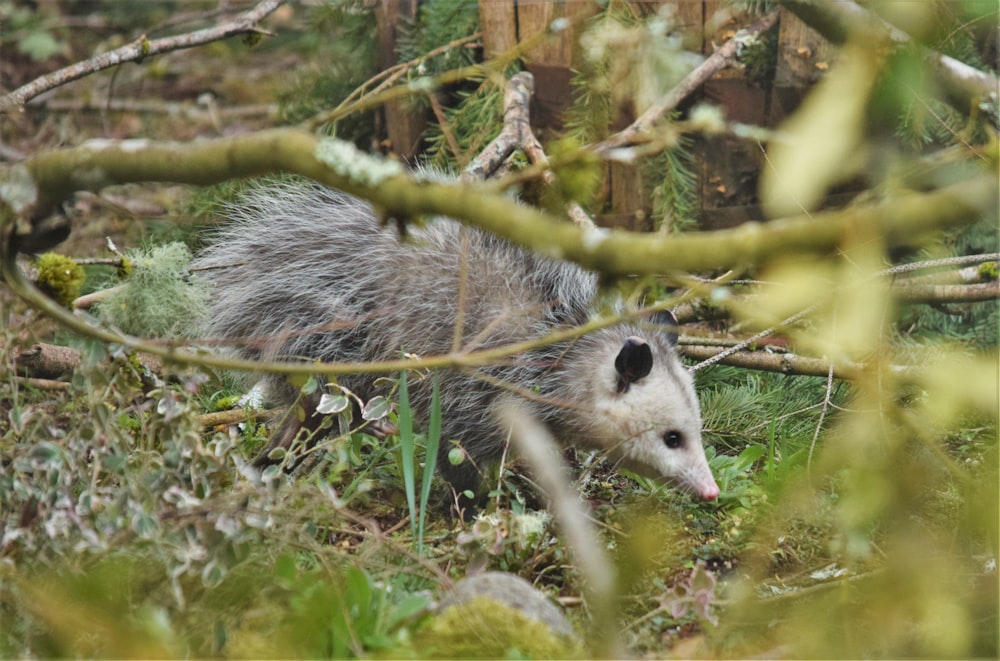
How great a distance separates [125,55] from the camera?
273 cm

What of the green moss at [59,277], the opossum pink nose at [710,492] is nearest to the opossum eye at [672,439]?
the opossum pink nose at [710,492]

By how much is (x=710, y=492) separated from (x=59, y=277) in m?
1.50

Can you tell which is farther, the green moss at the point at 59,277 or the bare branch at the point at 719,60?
the bare branch at the point at 719,60

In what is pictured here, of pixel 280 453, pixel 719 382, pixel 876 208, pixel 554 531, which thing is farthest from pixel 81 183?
pixel 719 382

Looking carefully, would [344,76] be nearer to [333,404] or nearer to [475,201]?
[333,404]

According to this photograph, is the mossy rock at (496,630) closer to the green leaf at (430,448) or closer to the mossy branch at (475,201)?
the green leaf at (430,448)

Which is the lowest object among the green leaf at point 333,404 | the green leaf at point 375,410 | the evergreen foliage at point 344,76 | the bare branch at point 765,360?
the bare branch at point 765,360

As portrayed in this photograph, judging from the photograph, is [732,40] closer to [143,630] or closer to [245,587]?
[245,587]

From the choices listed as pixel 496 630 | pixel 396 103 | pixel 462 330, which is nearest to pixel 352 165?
pixel 496 630

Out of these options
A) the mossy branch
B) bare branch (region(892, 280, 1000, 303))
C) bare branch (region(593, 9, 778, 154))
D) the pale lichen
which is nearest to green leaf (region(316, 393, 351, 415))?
the mossy branch

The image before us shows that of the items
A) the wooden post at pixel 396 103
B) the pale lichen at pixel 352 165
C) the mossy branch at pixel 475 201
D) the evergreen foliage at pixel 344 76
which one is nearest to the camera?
the mossy branch at pixel 475 201

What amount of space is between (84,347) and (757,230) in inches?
49.5

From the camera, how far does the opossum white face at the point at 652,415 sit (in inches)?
97.9

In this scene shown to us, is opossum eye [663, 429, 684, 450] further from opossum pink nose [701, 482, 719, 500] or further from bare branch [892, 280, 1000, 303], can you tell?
bare branch [892, 280, 1000, 303]
